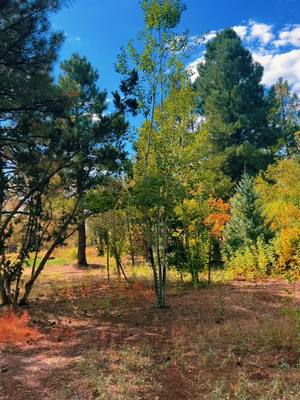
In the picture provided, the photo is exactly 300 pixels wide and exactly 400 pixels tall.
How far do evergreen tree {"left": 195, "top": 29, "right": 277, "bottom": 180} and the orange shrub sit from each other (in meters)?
20.2

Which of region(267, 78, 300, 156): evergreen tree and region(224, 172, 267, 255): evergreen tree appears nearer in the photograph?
region(224, 172, 267, 255): evergreen tree

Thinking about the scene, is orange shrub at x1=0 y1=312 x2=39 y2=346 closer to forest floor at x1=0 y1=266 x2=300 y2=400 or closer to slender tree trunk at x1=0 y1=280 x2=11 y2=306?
forest floor at x1=0 y1=266 x2=300 y2=400

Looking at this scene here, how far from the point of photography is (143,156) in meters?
8.55

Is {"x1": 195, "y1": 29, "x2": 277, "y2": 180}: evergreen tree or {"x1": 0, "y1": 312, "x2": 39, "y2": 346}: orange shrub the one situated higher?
{"x1": 195, "y1": 29, "x2": 277, "y2": 180}: evergreen tree

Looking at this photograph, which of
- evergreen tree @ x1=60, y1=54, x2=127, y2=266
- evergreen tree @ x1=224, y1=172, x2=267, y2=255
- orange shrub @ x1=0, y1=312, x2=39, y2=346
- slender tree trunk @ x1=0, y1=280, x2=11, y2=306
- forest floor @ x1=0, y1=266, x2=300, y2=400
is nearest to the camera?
forest floor @ x1=0, y1=266, x2=300, y2=400

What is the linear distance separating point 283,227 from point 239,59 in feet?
64.4

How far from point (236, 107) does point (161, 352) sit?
84.1ft

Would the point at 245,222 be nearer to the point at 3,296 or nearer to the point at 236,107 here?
the point at 3,296

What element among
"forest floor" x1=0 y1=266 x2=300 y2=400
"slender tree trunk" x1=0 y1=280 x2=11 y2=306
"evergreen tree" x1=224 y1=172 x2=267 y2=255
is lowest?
"forest floor" x1=0 y1=266 x2=300 y2=400

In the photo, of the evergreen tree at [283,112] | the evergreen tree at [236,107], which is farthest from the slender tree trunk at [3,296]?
the evergreen tree at [283,112]

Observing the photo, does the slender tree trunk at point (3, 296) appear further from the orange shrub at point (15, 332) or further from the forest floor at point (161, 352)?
the orange shrub at point (15, 332)

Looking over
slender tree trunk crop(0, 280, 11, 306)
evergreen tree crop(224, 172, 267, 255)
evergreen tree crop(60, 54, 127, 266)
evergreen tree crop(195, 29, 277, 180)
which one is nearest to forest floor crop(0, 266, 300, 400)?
slender tree trunk crop(0, 280, 11, 306)

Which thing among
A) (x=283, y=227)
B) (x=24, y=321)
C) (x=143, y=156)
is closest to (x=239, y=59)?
(x=283, y=227)

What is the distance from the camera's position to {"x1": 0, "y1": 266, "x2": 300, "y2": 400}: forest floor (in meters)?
4.16
